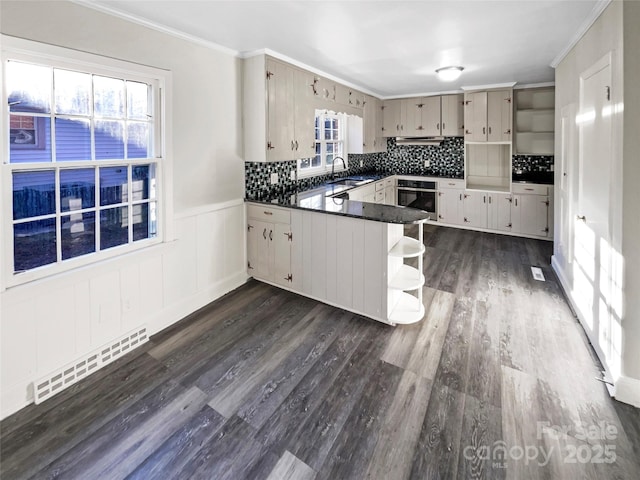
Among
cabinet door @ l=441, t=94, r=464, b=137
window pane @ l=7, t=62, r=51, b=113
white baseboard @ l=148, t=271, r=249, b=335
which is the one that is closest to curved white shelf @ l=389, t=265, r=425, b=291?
white baseboard @ l=148, t=271, r=249, b=335

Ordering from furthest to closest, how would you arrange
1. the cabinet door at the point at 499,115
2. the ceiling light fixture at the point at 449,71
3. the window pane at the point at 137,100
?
the cabinet door at the point at 499,115, the ceiling light fixture at the point at 449,71, the window pane at the point at 137,100

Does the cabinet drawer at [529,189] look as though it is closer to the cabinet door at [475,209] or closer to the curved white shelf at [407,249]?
the cabinet door at [475,209]

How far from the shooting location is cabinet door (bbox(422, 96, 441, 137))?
252 inches

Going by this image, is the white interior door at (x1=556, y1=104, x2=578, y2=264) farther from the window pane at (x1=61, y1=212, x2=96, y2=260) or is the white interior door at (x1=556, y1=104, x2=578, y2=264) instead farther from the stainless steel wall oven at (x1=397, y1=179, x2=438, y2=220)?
the window pane at (x1=61, y1=212, x2=96, y2=260)

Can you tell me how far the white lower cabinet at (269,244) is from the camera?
370 cm

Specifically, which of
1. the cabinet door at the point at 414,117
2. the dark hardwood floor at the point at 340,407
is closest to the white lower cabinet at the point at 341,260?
the dark hardwood floor at the point at 340,407

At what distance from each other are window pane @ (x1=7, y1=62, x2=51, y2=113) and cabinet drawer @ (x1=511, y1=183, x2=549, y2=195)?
5.94m

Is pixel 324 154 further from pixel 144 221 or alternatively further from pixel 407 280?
pixel 144 221

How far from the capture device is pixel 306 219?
3.50 meters

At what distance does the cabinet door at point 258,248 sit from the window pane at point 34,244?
1.90m

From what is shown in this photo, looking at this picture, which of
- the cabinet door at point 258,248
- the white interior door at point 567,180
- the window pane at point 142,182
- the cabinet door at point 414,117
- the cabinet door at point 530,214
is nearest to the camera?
the window pane at point 142,182

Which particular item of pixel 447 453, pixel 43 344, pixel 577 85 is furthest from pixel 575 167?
pixel 43 344

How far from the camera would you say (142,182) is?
9.55 ft

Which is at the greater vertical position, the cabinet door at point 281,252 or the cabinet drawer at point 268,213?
the cabinet drawer at point 268,213
